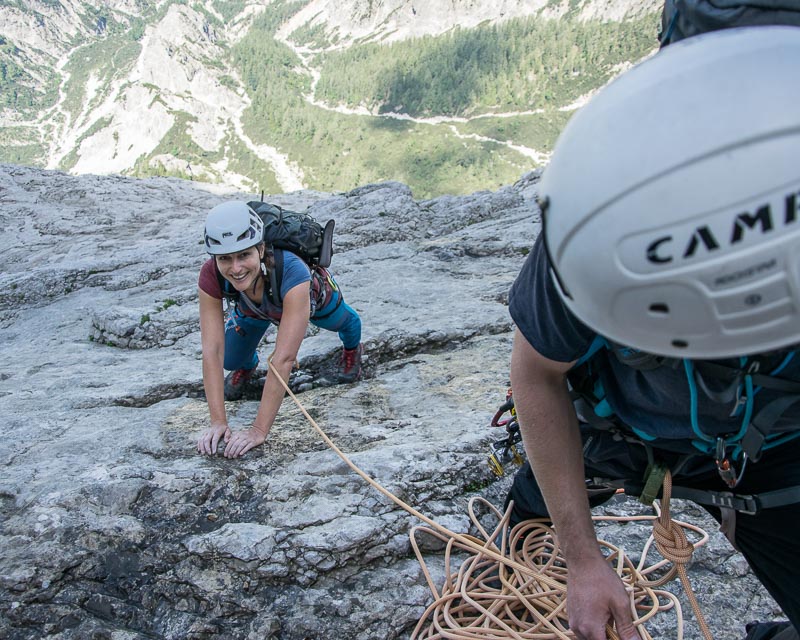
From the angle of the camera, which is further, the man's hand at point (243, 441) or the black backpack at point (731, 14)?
the man's hand at point (243, 441)

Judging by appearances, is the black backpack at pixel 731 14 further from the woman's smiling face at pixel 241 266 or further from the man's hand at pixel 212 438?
the man's hand at pixel 212 438

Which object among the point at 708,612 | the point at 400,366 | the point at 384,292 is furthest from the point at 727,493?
the point at 384,292

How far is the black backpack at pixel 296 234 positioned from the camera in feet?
14.8

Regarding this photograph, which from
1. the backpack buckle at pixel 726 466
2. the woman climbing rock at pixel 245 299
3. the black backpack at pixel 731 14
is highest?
the black backpack at pixel 731 14

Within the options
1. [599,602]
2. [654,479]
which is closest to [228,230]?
[654,479]

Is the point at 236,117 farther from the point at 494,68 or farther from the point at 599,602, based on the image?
the point at 599,602

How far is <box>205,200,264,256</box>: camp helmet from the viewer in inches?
155

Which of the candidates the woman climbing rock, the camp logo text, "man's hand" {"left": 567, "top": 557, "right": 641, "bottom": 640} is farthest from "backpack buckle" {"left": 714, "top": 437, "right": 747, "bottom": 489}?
the woman climbing rock

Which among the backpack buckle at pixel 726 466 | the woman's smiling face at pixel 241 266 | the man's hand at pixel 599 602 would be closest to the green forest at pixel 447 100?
the woman's smiling face at pixel 241 266

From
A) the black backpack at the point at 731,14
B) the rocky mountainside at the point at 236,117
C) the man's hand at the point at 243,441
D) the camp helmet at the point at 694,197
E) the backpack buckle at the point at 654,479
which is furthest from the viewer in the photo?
the rocky mountainside at the point at 236,117

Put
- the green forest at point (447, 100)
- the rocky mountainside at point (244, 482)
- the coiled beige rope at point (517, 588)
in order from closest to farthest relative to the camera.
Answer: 1. the coiled beige rope at point (517, 588)
2. the rocky mountainside at point (244, 482)
3. the green forest at point (447, 100)

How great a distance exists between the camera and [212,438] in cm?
400

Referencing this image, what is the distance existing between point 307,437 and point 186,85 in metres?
197

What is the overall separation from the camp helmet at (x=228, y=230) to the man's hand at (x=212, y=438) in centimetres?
119
